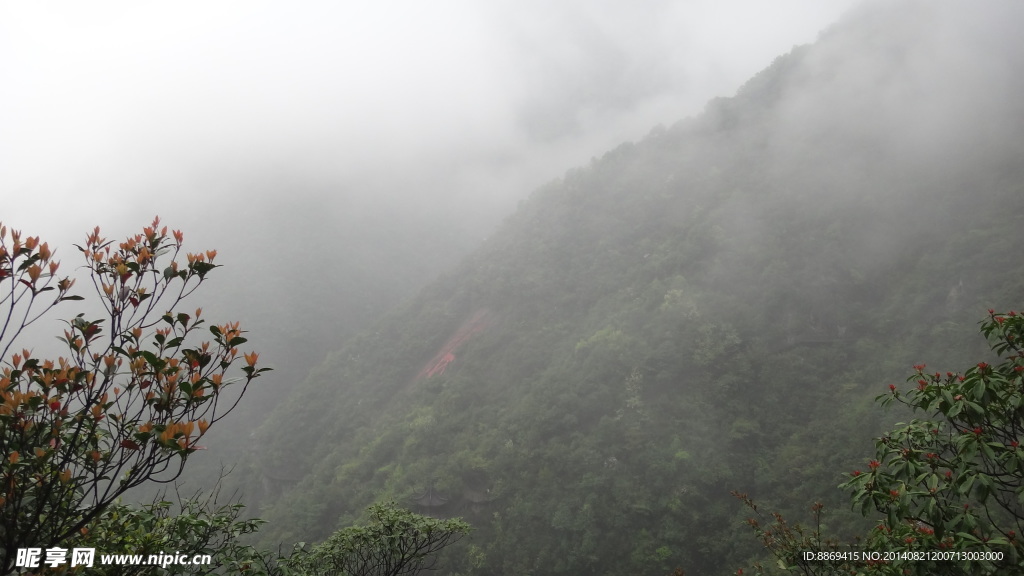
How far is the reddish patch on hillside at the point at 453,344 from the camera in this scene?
122 feet

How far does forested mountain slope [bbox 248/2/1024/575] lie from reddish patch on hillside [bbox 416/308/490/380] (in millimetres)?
385

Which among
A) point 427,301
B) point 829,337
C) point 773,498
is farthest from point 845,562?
point 427,301

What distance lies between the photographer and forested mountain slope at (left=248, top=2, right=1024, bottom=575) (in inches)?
859

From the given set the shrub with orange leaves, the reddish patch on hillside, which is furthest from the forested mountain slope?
the shrub with orange leaves

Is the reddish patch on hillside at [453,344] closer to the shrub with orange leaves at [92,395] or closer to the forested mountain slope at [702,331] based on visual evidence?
the forested mountain slope at [702,331]

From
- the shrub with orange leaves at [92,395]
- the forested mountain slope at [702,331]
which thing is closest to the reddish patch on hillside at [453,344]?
the forested mountain slope at [702,331]

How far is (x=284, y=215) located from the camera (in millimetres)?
77625

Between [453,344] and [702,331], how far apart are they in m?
19.9

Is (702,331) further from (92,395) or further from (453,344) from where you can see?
(92,395)

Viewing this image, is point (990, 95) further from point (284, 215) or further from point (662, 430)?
point (284, 215)

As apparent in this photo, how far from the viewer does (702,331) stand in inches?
1112

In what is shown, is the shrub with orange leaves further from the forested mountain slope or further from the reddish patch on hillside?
the reddish patch on hillside

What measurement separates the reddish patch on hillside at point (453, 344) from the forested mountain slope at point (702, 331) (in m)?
0.38

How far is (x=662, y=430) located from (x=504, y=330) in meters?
15.8
